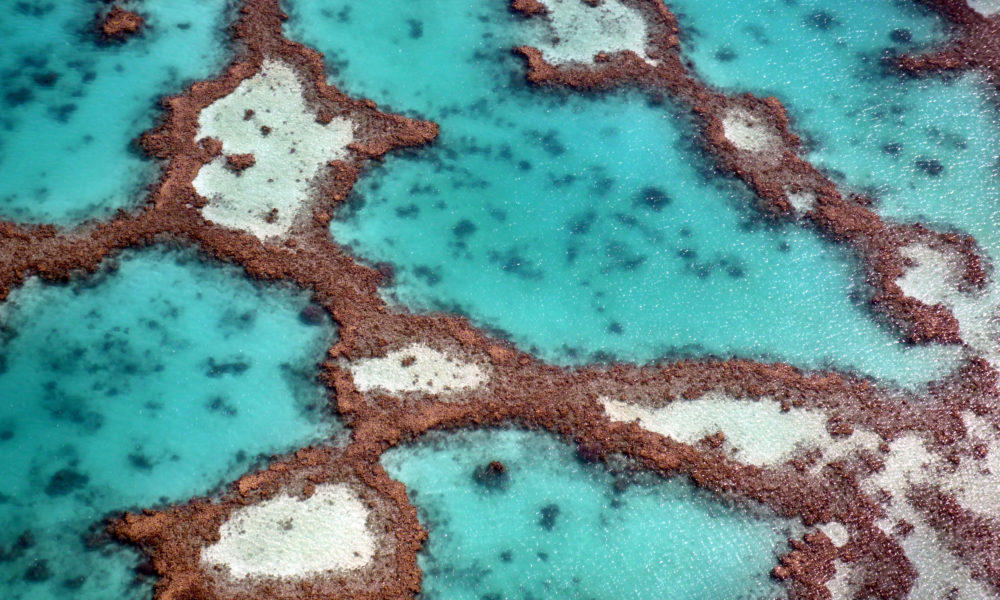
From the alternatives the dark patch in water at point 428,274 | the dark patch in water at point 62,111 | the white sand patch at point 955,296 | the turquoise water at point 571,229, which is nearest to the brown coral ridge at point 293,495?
the turquoise water at point 571,229

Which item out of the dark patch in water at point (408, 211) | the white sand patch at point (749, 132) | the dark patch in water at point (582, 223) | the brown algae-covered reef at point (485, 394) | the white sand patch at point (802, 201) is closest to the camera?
the brown algae-covered reef at point (485, 394)

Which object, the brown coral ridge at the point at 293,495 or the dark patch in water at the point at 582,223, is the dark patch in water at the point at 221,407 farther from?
the dark patch in water at the point at 582,223

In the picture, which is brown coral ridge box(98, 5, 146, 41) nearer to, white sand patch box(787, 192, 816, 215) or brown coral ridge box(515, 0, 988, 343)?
brown coral ridge box(515, 0, 988, 343)

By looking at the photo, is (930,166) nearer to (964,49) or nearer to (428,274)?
(964,49)

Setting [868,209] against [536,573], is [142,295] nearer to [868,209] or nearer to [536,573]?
[536,573]

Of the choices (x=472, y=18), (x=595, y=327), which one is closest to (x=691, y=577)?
(x=595, y=327)
